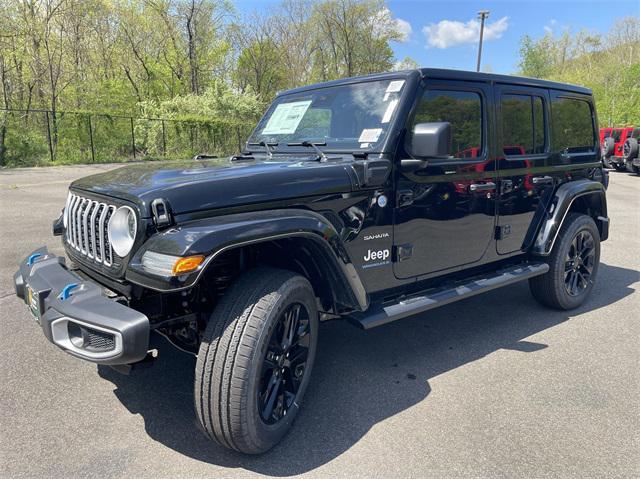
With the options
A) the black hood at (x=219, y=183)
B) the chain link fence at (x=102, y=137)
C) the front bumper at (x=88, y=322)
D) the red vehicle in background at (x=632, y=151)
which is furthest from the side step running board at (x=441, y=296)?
the red vehicle in background at (x=632, y=151)

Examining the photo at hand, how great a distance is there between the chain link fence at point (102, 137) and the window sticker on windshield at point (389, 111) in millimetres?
13290

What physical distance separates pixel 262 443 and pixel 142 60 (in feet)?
94.4

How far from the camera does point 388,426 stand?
271 cm

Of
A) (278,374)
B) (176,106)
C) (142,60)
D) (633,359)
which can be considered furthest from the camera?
(142,60)

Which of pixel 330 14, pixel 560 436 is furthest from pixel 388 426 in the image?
pixel 330 14

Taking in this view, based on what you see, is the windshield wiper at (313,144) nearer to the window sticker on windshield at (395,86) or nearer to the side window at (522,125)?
the window sticker on windshield at (395,86)

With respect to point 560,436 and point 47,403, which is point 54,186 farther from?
point 560,436

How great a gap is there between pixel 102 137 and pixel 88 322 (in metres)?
18.7

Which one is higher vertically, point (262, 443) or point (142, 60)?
point (142, 60)

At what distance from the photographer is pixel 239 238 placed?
2203 millimetres

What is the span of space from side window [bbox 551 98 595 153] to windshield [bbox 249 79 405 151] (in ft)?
6.43

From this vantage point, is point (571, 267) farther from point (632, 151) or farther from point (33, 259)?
point (632, 151)

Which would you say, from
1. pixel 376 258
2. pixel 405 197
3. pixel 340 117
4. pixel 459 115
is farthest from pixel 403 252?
pixel 459 115

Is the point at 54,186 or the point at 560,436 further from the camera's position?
the point at 54,186
